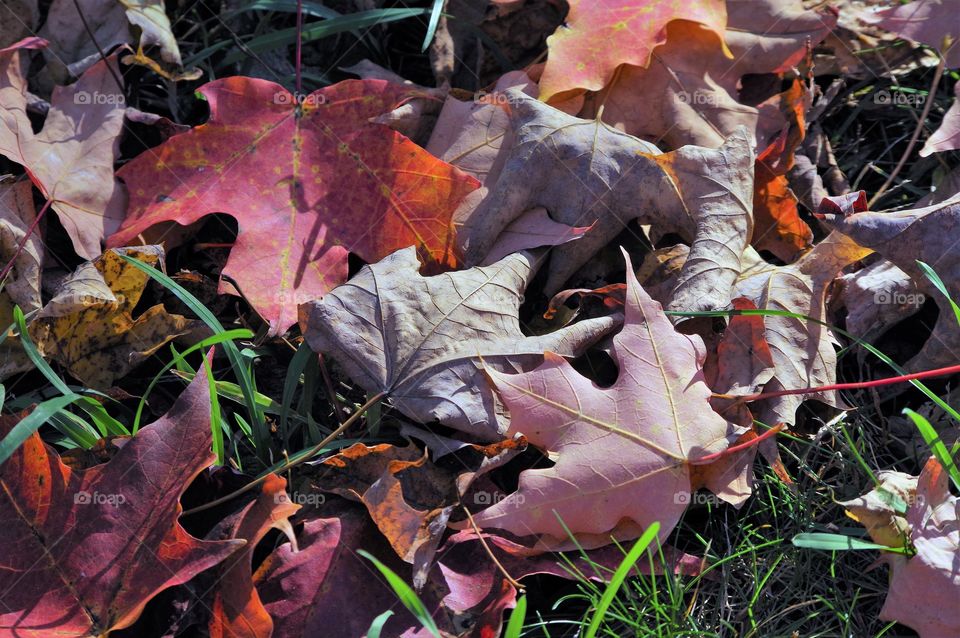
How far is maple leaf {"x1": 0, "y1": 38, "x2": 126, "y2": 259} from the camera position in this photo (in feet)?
6.27

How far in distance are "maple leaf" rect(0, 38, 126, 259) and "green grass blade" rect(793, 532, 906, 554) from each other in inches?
63.5

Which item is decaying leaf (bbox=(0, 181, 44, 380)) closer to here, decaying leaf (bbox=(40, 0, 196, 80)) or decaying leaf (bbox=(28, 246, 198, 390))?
decaying leaf (bbox=(28, 246, 198, 390))

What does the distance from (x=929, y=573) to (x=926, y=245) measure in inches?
27.5

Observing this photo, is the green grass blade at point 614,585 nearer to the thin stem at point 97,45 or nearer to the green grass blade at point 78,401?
the green grass blade at point 78,401

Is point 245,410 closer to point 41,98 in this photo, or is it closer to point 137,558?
point 137,558

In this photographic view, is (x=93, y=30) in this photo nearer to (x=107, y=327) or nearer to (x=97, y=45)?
(x=97, y=45)

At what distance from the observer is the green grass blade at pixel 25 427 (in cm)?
139

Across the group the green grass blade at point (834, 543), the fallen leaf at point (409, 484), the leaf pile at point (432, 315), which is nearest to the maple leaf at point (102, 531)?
the leaf pile at point (432, 315)

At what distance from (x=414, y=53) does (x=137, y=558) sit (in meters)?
1.60

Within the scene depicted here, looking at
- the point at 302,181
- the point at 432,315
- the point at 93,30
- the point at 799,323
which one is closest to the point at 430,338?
the point at 432,315

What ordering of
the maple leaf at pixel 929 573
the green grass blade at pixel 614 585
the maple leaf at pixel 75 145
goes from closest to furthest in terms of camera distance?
the green grass blade at pixel 614 585 → the maple leaf at pixel 929 573 → the maple leaf at pixel 75 145

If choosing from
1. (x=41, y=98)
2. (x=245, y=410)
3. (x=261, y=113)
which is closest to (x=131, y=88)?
(x=41, y=98)

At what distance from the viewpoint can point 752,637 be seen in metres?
1.54

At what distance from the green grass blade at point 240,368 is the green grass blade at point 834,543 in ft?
3.48
